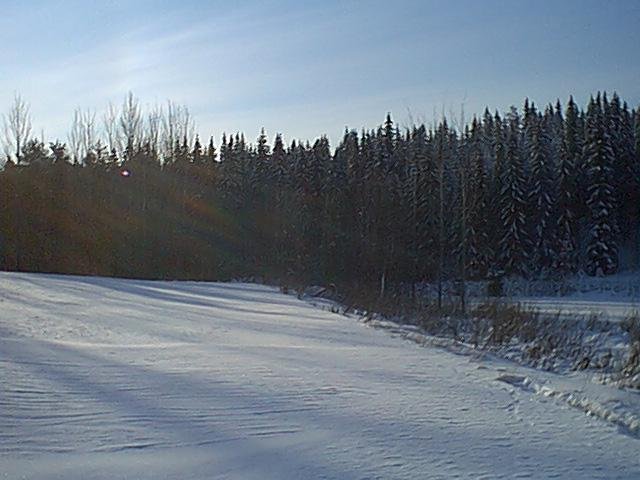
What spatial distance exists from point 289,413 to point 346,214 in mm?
48809

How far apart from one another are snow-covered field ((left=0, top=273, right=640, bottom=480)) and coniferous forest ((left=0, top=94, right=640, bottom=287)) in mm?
31991

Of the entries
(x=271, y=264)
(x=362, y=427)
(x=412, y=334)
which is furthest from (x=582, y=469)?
(x=271, y=264)

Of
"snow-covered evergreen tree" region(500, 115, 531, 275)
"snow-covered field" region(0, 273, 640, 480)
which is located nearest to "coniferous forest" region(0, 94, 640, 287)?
"snow-covered evergreen tree" region(500, 115, 531, 275)

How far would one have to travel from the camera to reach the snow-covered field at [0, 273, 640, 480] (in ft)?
17.8

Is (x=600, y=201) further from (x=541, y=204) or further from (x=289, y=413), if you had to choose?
(x=289, y=413)

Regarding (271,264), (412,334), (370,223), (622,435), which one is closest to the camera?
(622,435)

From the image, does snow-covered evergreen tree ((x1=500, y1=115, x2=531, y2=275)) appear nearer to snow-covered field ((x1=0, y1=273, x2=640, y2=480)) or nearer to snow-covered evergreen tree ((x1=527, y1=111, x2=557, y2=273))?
snow-covered evergreen tree ((x1=527, y1=111, x2=557, y2=273))

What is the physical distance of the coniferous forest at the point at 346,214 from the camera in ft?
151

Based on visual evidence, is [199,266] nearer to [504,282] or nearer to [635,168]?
[504,282]

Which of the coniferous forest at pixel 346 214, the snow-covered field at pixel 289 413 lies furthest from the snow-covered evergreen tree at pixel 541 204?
the snow-covered field at pixel 289 413

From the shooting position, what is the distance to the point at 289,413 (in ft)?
23.7

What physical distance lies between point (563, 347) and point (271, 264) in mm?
44627

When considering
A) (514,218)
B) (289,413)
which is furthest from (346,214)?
(289,413)

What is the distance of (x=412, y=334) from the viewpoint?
17094 millimetres
